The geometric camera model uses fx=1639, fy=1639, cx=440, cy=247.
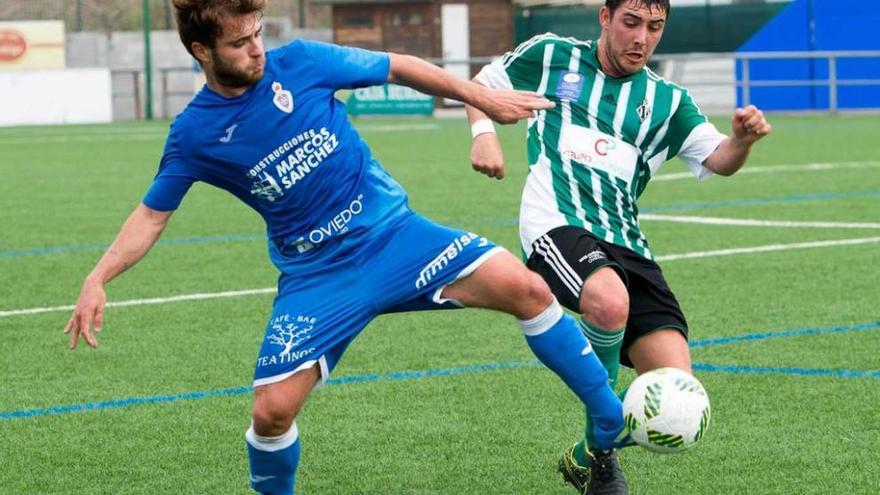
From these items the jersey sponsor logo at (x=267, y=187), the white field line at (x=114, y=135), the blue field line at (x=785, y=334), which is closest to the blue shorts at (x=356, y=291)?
the jersey sponsor logo at (x=267, y=187)

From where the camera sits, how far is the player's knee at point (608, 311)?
16.3 feet

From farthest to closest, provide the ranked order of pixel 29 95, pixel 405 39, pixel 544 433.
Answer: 1. pixel 405 39
2. pixel 29 95
3. pixel 544 433

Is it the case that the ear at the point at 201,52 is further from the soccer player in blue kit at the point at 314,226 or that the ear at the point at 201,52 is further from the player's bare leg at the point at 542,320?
the player's bare leg at the point at 542,320

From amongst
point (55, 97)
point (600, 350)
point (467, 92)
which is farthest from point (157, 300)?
point (55, 97)

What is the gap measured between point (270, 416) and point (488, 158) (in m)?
1.01

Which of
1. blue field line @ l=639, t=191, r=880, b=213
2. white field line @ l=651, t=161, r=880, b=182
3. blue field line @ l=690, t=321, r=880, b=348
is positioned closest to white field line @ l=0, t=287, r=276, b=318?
blue field line @ l=690, t=321, r=880, b=348

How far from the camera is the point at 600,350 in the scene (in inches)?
200

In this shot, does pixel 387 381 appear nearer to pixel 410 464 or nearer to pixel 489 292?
pixel 410 464

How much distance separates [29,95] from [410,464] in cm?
2752

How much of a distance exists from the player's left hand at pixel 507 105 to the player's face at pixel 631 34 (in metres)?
0.84

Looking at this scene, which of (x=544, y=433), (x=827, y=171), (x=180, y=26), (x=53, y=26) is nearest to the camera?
(x=180, y=26)

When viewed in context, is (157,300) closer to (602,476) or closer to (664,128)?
(664,128)

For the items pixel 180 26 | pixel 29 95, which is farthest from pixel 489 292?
pixel 29 95

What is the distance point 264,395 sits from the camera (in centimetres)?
454
